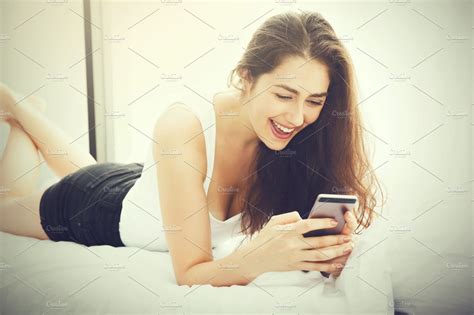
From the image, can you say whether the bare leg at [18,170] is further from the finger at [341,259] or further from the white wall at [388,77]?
the finger at [341,259]

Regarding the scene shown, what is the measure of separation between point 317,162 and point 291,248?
27cm

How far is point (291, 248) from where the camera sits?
1192 mm

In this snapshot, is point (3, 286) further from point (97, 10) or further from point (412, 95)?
point (412, 95)

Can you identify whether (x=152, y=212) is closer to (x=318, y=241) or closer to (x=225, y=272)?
(x=225, y=272)

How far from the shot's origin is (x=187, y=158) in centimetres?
122

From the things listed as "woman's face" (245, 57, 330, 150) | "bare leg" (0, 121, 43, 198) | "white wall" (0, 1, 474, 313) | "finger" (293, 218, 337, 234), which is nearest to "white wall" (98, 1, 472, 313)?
"white wall" (0, 1, 474, 313)

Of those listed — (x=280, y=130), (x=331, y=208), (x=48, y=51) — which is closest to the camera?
(x=331, y=208)

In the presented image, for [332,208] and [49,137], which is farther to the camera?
[49,137]

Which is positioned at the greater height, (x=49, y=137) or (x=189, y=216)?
(x=49, y=137)

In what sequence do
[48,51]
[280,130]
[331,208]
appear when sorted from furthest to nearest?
[48,51] → [280,130] → [331,208]

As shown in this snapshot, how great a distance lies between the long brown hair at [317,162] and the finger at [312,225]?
0.12m

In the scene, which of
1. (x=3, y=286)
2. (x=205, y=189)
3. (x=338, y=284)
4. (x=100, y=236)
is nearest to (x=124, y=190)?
(x=100, y=236)

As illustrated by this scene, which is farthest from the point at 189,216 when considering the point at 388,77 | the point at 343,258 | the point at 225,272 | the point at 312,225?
the point at 388,77

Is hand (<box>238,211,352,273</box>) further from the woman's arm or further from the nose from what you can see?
the nose
